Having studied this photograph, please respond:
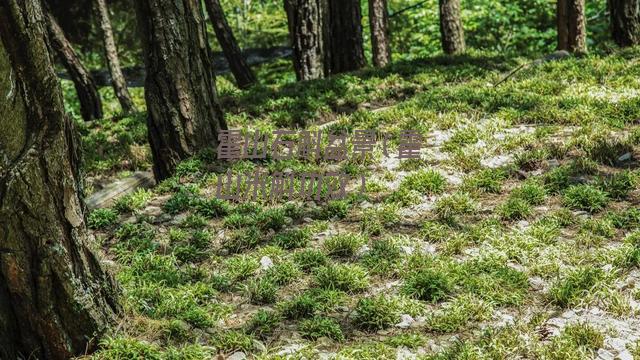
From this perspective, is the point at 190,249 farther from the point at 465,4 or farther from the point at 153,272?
the point at 465,4

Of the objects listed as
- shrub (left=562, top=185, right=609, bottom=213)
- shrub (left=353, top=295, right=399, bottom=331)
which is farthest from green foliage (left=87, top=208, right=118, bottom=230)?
shrub (left=562, top=185, right=609, bottom=213)

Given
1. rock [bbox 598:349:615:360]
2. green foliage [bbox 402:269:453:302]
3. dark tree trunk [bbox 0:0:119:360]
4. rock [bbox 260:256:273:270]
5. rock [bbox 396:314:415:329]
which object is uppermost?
dark tree trunk [bbox 0:0:119:360]

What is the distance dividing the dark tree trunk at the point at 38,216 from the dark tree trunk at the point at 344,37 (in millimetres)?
9334

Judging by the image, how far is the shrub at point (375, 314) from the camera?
550cm

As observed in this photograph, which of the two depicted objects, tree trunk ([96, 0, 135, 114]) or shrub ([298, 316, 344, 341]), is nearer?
shrub ([298, 316, 344, 341])

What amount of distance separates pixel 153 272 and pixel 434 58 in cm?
849

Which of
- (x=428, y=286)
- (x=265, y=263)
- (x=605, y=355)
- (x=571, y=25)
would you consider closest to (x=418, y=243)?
(x=428, y=286)

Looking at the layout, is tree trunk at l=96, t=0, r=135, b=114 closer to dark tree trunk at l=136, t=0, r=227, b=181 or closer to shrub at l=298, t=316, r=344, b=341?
dark tree trunk at l=136, t=0, r=227, b=181

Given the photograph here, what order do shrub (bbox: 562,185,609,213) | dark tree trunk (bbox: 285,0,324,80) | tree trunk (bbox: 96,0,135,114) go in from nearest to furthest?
shrub (bbox: 562,185,609,213) → dark tree trunk (bbox: 285,0,324,80) → tree trunk (bbox: 96,0,135,114)

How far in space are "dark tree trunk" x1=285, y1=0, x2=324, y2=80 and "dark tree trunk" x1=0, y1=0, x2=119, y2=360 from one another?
8460 mm

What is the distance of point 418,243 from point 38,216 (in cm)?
351

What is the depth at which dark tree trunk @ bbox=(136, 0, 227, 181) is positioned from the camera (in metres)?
8.21

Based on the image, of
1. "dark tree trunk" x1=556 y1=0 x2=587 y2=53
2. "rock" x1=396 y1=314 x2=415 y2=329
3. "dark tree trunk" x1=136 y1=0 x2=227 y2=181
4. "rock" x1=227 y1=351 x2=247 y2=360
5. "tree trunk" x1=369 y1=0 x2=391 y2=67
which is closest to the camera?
"rock" x1=227 y1=351 x2=247 y2=360

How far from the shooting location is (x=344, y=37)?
45.0 feet
